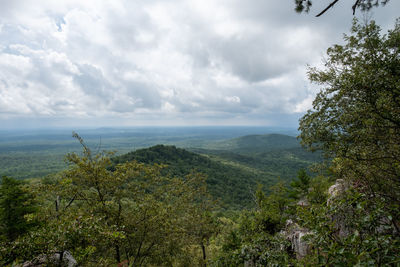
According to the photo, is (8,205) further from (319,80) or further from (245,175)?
(245,175)

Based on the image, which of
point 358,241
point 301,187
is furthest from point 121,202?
point 301,187

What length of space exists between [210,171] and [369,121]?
125094 millimetres

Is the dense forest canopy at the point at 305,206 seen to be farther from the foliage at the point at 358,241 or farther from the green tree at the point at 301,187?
the green tree at the point at 301,187

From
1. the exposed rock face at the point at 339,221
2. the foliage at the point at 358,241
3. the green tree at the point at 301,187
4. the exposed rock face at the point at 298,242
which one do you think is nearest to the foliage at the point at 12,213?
the exposed rock face at the point at 298,242

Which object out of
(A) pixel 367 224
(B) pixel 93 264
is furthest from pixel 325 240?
(B) pixel 93 264

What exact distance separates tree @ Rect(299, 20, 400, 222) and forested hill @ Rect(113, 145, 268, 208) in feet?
265

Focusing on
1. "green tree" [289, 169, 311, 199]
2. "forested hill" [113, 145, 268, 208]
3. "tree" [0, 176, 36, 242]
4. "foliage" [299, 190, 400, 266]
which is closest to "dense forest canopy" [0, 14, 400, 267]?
"foliage" [299, 190, 400, 266]

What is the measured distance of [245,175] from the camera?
453ft

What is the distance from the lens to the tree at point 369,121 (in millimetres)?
6387

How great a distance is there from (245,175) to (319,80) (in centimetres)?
13425

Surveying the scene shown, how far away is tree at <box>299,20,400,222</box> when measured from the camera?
639 cm

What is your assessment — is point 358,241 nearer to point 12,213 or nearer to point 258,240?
point 258,240

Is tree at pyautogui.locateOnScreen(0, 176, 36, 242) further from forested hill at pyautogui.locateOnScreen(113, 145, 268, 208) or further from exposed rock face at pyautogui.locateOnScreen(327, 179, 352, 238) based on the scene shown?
forested hill at pyautogui.locateOnScreen(113, 145, 268, 208)

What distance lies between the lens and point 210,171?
12875 centimetres
